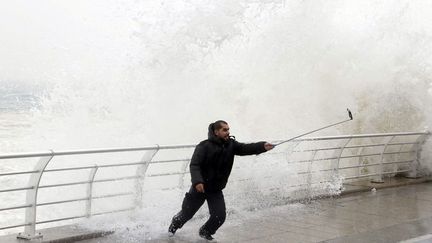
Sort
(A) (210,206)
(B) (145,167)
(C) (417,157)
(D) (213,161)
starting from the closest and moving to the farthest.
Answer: (D) (213,161)
(A) (210,206)
(B) (145,167)
(C) (417,157)

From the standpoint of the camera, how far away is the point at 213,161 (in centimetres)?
684

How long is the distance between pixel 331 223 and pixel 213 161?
275cm

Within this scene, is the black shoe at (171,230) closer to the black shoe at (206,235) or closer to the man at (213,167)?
the man at (213,167)

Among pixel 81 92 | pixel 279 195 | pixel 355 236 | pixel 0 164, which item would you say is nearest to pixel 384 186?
pixel 279 195

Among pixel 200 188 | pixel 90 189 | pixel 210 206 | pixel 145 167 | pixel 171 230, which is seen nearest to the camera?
pixel 200 188

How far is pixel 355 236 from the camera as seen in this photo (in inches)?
305

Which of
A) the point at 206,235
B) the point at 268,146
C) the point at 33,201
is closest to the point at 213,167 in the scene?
the point at 268,146

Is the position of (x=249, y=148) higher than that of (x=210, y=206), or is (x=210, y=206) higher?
(x=249, y=148)

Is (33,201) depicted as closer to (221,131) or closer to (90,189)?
(90,189)

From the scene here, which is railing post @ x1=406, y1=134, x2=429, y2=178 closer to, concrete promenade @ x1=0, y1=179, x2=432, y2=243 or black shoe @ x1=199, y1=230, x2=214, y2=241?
concrete promenade @ x1=0, y1=179, x2=432, y2=243

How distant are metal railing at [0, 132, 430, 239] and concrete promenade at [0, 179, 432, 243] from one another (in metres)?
0.60

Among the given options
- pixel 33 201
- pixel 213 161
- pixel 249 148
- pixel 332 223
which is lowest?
pixel 332 223

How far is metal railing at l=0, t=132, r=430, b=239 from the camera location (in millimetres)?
6938

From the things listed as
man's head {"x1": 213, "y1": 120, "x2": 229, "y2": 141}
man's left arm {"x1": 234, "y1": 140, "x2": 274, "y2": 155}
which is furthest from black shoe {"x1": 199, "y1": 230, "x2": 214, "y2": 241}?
man's head {"x1": 213, "y1": 120, "x2": 229, "y2": 141}
